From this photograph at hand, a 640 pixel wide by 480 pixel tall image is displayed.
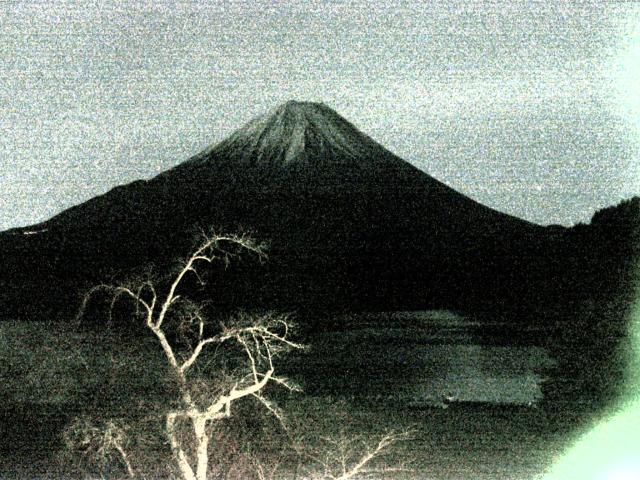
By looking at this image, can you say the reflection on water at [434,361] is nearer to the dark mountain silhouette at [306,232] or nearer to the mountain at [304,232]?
the dark mountain silhouette at [306,232]

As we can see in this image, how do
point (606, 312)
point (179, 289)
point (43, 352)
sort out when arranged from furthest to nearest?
point (179, 289), point (43, 352), point (606, 312)

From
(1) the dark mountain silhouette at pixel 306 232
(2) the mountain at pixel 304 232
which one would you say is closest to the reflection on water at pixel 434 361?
(1) the dark mountain silhouette at pixel 306 232

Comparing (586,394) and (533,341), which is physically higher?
(586,394)

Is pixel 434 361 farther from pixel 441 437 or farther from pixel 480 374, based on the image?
pixel 441 437

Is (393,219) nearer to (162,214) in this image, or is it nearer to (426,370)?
(162,214)

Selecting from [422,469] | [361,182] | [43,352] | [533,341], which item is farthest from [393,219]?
[422,469]

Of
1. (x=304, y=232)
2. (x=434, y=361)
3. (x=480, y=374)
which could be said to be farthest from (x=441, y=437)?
(x=304, y=232)

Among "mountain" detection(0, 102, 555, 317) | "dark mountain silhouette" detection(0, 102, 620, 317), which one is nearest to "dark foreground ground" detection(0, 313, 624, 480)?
"dark mountain silhouette" detection(0, 102, 620, 317)
